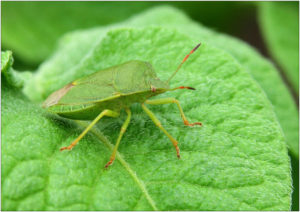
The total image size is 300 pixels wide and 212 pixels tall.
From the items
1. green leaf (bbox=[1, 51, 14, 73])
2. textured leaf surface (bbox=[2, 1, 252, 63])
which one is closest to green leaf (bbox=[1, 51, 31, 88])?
green leaf (bbox=[1, 51, 14, 73])

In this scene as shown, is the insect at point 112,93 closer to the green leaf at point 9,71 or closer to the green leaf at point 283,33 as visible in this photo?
the green leaf at point 9,71

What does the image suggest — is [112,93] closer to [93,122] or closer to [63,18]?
[93,122]

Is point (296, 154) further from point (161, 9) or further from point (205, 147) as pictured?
point (161, 9)

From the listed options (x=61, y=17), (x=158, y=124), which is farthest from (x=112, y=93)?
(x=61, y=17)

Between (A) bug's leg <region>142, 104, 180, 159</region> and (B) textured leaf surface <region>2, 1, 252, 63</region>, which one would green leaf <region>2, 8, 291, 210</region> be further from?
(B) textured leaf surface <region>2, 1, 252, 63</region>

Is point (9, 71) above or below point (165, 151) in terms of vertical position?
above

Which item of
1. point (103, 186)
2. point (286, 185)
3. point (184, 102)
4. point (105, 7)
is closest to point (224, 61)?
point (184, 102)

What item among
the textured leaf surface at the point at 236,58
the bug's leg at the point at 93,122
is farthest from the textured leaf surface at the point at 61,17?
the bug's leg at the point at 93,122
